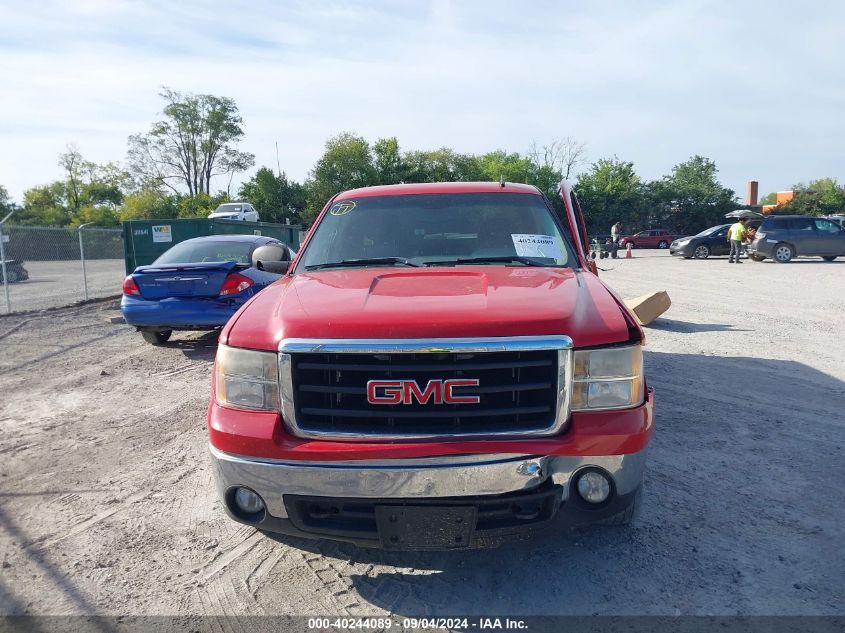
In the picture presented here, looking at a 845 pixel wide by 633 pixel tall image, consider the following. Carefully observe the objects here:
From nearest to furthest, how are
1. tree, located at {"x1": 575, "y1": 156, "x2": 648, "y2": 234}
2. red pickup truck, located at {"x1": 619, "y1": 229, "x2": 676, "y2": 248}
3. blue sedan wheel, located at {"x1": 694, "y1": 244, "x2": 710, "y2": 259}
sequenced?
blue sedan wheel, located at {"x1": 694, "y1": 244, "x2": 710, "y2": 259}
red pickup truck, located at {"x1": 619, "y1": 229, "x2": 676, "y2": 248}
tree, located at {"x1": 575, "y1": 156, "x2": 648, "y2": 234}

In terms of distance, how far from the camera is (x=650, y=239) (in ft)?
139

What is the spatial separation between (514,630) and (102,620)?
1.72 meters

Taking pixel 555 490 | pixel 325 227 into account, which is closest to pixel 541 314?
pixel 555 490

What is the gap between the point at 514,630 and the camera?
2.47 metres

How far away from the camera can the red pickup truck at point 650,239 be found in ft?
139

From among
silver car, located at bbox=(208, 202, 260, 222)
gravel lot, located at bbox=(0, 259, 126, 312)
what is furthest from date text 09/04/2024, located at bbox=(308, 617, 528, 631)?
silver car, located at bbox=(208, 202, 260, 222)

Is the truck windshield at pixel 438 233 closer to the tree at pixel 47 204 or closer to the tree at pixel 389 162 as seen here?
the tree at pixel 389 162

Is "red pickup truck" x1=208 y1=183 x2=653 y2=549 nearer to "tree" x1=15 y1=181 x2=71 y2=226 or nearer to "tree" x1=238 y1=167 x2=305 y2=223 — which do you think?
"tree" x1=238 y1=167 x2=305 y2=223

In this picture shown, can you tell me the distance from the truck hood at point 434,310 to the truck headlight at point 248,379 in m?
0.05

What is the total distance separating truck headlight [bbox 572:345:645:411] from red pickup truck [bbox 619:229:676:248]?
138ft

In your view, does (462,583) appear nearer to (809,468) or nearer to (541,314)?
(541,314)

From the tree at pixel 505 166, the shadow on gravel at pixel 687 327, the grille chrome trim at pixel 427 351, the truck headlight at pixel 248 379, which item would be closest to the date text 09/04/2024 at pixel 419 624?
the grille chrome trim at pixel 427 351

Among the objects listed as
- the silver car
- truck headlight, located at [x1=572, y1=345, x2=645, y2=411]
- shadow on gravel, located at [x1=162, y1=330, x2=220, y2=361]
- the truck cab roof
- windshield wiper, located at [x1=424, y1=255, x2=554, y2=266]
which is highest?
the silver car

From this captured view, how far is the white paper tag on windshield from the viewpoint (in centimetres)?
366
